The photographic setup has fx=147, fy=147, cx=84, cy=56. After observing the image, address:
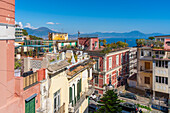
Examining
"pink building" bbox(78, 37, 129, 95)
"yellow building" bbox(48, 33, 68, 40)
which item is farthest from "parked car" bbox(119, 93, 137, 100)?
"yellow building" bbox(48, 33, 68, 40)

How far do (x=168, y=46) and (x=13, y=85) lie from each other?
28.0 m

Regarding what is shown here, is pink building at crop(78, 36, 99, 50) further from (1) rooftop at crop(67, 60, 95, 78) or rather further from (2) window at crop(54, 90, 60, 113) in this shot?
(2) window at crop(54, 90, 60, 113)

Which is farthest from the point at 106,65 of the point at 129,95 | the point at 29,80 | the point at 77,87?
the point at 29,80

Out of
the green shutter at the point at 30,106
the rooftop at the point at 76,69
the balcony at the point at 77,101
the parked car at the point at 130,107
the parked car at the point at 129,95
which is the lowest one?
the parked car at the point at 130,107

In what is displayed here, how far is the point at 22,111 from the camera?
5.90m

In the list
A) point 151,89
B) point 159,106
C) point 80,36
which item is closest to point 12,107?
point 159,106

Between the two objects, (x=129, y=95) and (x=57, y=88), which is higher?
(x=57, y=88)

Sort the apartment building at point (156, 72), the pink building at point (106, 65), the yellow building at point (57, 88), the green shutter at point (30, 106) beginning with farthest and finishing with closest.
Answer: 1. the pink building at point (106, 65)
2. the apartment building at point (156, 72)
3. the yellow building at point (57, 88)
4. the green shutter at point (30, 106)

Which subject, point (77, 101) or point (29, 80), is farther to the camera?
point (77, 101)

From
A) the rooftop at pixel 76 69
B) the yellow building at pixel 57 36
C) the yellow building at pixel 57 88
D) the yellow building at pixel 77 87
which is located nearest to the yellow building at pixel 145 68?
the yellow building at pixel 77 87

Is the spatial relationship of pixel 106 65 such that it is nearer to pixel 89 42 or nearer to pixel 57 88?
pixel 89 42

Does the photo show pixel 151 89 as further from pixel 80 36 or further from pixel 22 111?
pixel 22 111

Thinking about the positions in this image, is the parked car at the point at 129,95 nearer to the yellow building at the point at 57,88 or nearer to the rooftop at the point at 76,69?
the rooftop at the point at 76,69

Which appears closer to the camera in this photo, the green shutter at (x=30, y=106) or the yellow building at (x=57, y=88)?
the green shutter at (x=30, y=106)
